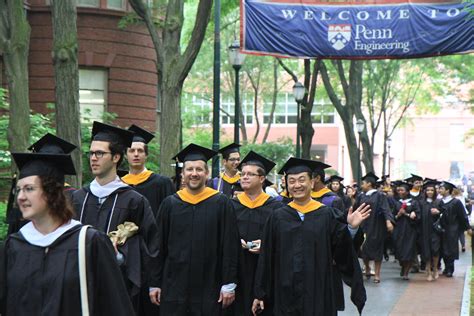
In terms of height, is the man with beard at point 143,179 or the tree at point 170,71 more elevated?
the tree at point 170,71

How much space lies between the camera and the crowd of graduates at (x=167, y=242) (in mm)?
4590

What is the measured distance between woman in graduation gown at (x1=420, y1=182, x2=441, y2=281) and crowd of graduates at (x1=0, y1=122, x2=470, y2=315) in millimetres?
9047

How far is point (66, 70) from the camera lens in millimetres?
12703

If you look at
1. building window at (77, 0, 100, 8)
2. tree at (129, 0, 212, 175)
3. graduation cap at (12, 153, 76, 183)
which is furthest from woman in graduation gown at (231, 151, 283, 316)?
building window at (77, 0, 100, 8)

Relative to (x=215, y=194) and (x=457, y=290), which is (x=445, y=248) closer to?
(x=457, y=290)

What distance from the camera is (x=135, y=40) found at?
25969 mm

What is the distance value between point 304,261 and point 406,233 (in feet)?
35.5

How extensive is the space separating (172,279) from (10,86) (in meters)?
6.16

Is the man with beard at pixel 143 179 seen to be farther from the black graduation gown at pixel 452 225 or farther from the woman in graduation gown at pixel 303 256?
the black graduation gown at pixel 452 225

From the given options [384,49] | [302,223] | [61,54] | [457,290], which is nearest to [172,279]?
[302,223]

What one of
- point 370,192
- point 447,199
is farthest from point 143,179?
point 447,199

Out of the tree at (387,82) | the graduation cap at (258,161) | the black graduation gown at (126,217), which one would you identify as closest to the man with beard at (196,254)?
the black graduation gown at (126,217)

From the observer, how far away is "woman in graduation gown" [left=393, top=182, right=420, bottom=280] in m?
18.2

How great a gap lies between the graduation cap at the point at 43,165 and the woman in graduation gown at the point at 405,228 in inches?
540
